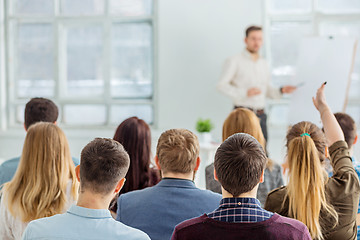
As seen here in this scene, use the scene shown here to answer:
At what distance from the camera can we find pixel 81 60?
20.0ft

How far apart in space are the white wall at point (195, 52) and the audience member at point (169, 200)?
369 cm

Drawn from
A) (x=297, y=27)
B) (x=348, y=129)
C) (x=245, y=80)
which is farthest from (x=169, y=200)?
(x=297, y=27)

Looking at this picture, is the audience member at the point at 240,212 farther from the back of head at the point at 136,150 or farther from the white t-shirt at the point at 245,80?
the white t-shirt at the point at 245,80

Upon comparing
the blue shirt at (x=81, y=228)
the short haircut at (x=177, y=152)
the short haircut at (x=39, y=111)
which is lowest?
the blue shirt at (x=81, y=228)

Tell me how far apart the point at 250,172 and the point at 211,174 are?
4.06 ft

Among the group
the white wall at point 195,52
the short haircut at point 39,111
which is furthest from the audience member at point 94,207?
the white wall at point 195,52

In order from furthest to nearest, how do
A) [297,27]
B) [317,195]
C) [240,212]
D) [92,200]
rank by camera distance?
[297,27] → [317,195] → [92,200] → [240,212]

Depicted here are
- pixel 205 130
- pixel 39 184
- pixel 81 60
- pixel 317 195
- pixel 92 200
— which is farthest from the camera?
pixel 81 60

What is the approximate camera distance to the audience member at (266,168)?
2.61 meters

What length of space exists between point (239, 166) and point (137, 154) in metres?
1.29

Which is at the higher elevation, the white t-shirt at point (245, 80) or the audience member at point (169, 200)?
the white t-shirt at point (245, 80)

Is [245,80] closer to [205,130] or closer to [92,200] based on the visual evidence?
[205,130]

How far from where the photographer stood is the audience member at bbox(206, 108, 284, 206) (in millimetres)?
2611

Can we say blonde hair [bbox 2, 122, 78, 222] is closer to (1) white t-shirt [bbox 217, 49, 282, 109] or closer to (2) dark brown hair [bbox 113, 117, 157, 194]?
(2) dark brown hair [bbox 113, 117, 157, 194]
